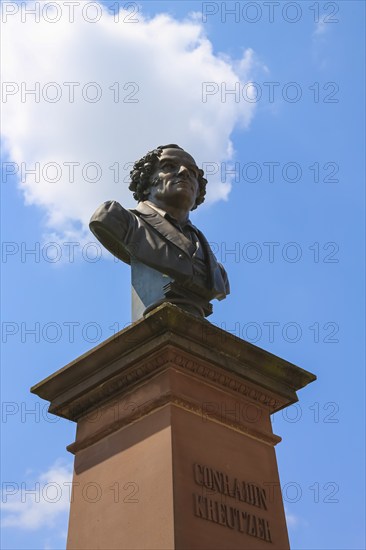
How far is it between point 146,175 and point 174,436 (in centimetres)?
308

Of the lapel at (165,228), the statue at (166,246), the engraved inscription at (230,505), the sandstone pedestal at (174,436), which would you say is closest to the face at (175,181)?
the statue at (166,246)

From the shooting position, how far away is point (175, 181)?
24.2ft

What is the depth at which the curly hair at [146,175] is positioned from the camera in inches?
299

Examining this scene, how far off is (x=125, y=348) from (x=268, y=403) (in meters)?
1.34

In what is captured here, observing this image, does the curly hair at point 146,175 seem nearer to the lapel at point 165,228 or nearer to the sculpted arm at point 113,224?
the lapel at point 165,228

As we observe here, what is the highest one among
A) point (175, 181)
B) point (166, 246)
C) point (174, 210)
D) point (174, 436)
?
point (175, 181)

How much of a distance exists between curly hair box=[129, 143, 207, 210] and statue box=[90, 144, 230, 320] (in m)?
0.13

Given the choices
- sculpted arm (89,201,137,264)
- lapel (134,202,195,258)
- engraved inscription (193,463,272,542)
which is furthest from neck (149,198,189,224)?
engraved inscription (193,463,272,542)

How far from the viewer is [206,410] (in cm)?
581

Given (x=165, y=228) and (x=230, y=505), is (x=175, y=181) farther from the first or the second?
(x=230, y=505)

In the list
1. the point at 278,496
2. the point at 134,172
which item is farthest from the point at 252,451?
the point at 134,172

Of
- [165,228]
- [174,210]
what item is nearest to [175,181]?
[174,210]

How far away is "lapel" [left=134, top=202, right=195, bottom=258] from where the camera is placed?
675cm

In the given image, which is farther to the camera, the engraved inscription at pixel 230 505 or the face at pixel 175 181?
the face at pixel 175 181
